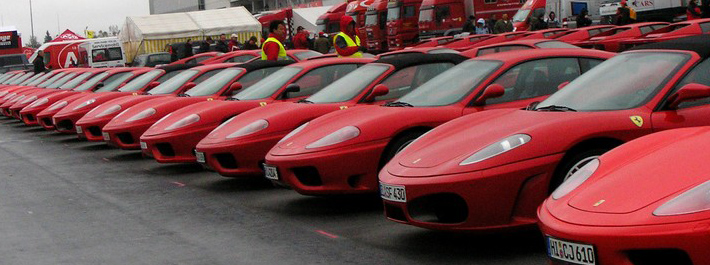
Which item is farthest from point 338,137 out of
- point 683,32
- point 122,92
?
point 683,32

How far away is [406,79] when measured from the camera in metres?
9.50

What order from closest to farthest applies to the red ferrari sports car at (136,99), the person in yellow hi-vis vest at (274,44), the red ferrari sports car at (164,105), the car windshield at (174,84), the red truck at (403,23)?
the red ferrari sports car at (164,105)
the red ferrari sports car at (136,99)
the person in yellow hi-vis vest at (274,44)
the car windshield at (174,84)
the red truck at (403,23)

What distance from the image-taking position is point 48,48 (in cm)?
4812

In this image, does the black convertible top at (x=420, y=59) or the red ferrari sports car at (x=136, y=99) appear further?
the red ferrari sports car at (x=136, y=99)

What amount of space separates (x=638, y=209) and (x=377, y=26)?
3879cm

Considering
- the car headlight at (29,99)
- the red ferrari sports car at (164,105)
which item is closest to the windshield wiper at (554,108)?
the red ferrari sports car at (164,105)

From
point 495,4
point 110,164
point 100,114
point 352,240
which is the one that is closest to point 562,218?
point 352,240

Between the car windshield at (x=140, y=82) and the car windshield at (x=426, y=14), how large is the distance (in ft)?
70.0

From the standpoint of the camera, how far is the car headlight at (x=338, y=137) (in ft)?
25.2

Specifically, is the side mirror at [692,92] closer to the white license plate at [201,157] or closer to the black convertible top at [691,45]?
the black convertible top at [691,45]

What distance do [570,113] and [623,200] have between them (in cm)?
191

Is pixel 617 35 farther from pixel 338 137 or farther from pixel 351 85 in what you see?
pixel 338 137

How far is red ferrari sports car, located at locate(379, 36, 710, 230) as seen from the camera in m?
5.84

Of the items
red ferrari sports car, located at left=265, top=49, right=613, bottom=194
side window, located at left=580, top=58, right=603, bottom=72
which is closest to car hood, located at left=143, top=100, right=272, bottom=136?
red ferrari sports car, located at left=265, top=49, right=613, bottom=194
